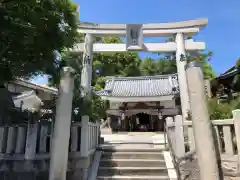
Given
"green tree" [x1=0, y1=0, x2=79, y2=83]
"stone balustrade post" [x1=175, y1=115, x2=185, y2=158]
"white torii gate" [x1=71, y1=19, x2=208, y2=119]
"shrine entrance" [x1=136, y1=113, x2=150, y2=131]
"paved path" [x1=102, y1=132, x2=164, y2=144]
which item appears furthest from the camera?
"shrine entrance" [x1=136, y1=113, x2=150, y2=131]

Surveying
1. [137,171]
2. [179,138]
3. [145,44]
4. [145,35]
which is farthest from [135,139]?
[179,138]

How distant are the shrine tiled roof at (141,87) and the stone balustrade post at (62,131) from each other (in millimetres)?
13317

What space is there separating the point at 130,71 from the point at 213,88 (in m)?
17.1

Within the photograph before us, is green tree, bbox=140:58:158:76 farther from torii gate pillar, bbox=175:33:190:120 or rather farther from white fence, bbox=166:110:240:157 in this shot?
white fence, bbox=166:110:240:157

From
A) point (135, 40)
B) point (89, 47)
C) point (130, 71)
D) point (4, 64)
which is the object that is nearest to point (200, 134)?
point (4, 64)

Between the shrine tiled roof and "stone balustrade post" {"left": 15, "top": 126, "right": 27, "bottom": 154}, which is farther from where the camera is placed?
the shrine tiled roof

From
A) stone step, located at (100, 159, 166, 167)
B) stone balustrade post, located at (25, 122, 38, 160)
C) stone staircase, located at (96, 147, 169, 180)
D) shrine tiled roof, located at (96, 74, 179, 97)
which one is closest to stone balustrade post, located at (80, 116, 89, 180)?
stone staircase, located at (96, 147, 169, 180)

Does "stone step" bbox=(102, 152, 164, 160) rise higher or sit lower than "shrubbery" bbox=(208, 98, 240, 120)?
lower

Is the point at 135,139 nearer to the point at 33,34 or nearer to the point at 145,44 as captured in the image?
the point at 145,44

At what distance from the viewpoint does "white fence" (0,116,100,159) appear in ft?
14.7

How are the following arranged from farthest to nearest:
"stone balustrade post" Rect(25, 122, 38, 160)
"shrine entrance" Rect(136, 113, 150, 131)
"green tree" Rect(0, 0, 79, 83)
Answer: "shrine entrance" Rect(136, 113, 150, 131) → "stone balustrade post" Rect(25, 122, 38, 160) → "green tree" Rect(0, 0, 79, 83)

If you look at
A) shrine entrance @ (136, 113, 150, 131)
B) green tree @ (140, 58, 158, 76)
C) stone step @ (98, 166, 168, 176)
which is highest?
green tree @ (140, 58, 158, 76)

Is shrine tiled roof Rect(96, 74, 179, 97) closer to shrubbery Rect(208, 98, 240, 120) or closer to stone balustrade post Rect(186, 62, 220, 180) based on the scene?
shrubbery Rect(208, 98, 240, 120)

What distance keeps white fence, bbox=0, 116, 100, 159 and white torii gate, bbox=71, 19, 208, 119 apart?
12.8ft
